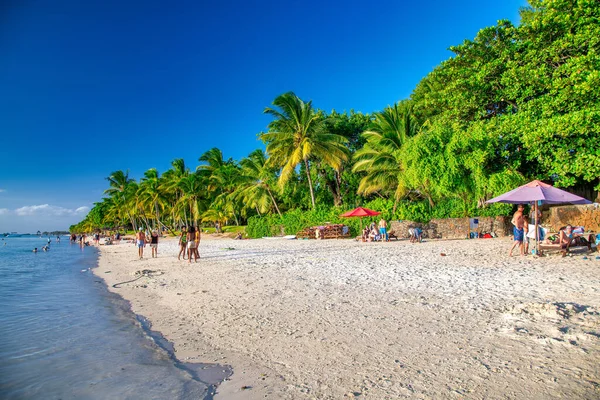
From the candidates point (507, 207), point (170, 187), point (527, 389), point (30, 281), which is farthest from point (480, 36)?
point (170, 187)

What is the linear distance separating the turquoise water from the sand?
321mm

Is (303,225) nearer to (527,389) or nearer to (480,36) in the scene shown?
(480,36)

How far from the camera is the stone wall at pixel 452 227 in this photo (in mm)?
19578

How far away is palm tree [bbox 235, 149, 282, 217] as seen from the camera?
33.5 metres

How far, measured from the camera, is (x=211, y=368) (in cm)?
404

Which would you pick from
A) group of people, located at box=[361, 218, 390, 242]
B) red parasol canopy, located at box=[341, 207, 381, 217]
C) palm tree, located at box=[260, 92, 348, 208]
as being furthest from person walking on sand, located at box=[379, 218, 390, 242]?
palm tree, located at box=[260, 92, 348, 208]

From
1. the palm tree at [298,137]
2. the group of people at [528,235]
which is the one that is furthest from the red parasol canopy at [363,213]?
the group of people at [528,235]

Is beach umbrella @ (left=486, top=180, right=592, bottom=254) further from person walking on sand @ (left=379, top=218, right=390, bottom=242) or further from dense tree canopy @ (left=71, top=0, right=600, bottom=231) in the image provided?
person walking on sand @ (left=379, top=218, right=390, bottom=242)

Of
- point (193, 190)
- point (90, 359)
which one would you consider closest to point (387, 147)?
point (90, 359)

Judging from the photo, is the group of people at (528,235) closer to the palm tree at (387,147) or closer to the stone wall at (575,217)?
the stone wall at (575,217)

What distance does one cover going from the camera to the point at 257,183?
3475 cm

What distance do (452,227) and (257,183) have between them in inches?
776

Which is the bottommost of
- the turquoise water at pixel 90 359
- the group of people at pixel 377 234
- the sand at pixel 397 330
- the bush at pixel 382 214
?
the turquoise water at pixel 90 359

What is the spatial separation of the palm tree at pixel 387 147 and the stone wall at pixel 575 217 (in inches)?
313
